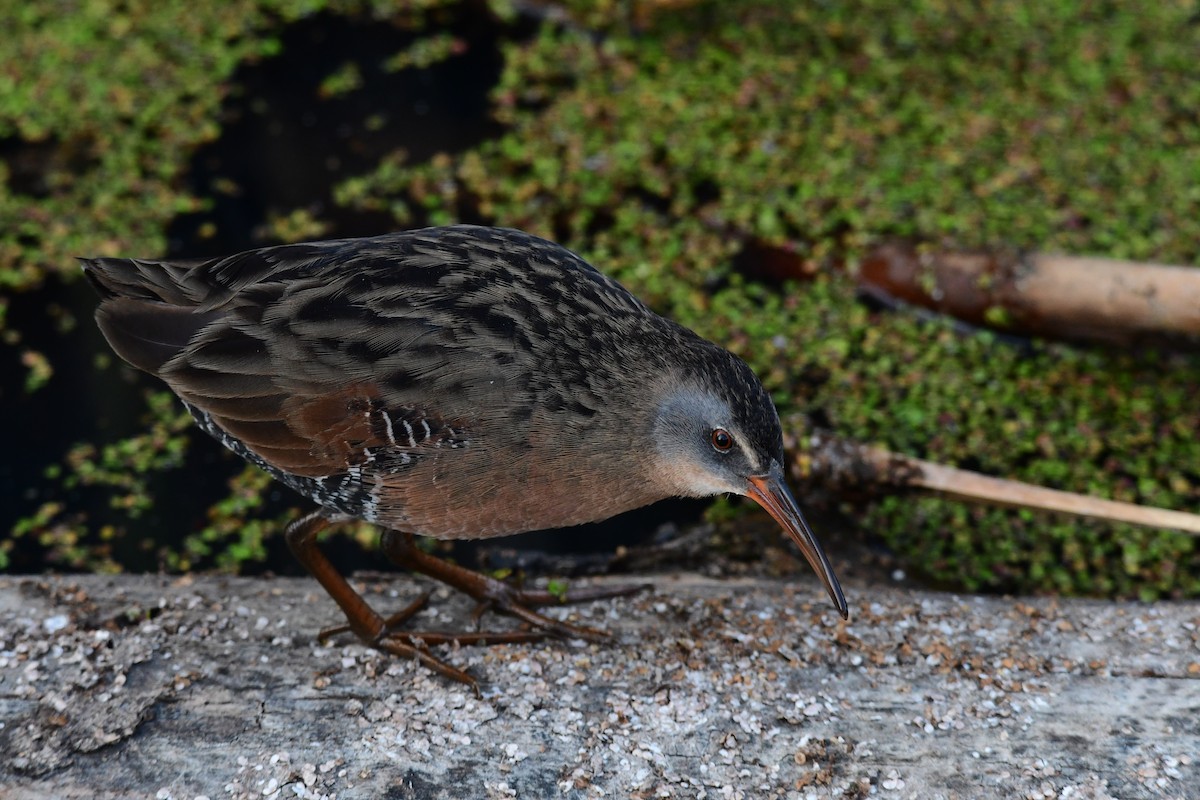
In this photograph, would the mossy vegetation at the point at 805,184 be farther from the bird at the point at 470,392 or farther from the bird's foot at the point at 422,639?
the bird at the point at 470,392

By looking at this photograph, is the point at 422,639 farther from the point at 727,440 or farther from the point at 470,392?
the point at 727,440

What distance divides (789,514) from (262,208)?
12.0 feet

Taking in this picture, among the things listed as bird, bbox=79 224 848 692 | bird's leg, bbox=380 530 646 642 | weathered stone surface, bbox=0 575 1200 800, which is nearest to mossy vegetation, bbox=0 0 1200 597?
weathered stone surface, bbox=0 575 1200 800

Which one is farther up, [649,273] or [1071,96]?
[1071,96]

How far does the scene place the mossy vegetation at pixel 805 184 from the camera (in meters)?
4.52

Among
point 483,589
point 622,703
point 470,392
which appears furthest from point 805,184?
point 622,703

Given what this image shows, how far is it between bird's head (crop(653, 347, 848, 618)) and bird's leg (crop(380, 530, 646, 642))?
766mm

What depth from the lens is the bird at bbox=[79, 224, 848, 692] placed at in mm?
3049

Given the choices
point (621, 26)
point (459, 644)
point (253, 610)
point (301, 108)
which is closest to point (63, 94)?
point (301, 108)

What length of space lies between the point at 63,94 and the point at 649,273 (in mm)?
3464

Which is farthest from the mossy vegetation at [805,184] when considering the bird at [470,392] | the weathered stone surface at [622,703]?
the bird at [470,392]

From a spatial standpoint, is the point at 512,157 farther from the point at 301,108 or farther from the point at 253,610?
the point at 253,610

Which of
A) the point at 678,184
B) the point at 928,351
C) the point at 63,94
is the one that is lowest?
the point at 928,351

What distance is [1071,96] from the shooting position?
6.11 m
